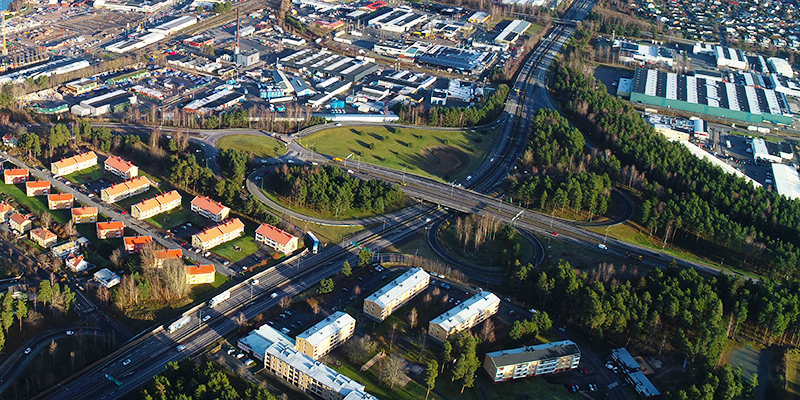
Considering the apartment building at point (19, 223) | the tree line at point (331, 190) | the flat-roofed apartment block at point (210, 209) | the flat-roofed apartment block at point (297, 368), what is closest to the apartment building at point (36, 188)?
the apartment building at point (19, 223)

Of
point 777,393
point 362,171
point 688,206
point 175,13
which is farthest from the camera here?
point 175,13

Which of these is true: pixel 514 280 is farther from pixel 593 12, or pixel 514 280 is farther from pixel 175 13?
pixel 593 12

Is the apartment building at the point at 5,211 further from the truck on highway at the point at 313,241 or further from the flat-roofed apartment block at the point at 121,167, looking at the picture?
the truck on highway at the point at 313,241

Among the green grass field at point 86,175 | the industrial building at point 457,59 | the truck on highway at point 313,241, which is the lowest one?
the green grass field at point 86,175

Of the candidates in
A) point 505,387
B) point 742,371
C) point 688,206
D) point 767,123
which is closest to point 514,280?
point 505,387

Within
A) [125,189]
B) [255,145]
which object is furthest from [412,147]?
[125,189]

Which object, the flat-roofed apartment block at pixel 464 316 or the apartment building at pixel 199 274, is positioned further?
the apartment building at pixel 199 274

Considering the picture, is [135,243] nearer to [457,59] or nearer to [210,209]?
[210,209]
